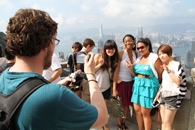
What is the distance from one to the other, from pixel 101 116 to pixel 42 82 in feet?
1.43

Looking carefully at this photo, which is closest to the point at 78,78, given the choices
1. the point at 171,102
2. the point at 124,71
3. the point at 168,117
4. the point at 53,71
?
the point at 53,71

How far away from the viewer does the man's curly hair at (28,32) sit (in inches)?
38.3

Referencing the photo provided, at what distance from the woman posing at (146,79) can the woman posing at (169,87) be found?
0.22 meters

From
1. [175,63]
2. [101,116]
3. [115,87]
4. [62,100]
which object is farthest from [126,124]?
[62,100]

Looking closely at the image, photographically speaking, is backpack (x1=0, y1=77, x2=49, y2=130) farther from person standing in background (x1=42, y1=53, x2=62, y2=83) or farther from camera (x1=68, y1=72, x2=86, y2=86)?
person standing in background (x1=42, y1=53, x2=62, y2=83)

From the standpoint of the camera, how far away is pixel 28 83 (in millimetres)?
928

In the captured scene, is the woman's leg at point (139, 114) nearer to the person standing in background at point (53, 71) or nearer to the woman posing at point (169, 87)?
the woman posing at point (169, 87)

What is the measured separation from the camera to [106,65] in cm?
371

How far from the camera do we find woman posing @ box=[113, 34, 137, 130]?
3.68m

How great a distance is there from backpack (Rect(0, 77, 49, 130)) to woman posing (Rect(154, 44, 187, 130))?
240cm

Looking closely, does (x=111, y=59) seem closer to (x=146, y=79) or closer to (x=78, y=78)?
(x=146, y=79)

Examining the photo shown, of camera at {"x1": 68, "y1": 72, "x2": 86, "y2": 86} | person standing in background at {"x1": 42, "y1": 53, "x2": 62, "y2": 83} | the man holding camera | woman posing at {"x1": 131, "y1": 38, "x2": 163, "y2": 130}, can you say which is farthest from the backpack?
woman posing at {"x1": 131, "y1": 38, "x2": 163, "y2": 130}

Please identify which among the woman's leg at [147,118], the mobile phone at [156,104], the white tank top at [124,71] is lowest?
the woman's leg at [147,118]

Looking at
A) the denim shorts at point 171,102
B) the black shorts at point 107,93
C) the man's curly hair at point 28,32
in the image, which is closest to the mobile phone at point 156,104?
the denim shorts at point 171,102
